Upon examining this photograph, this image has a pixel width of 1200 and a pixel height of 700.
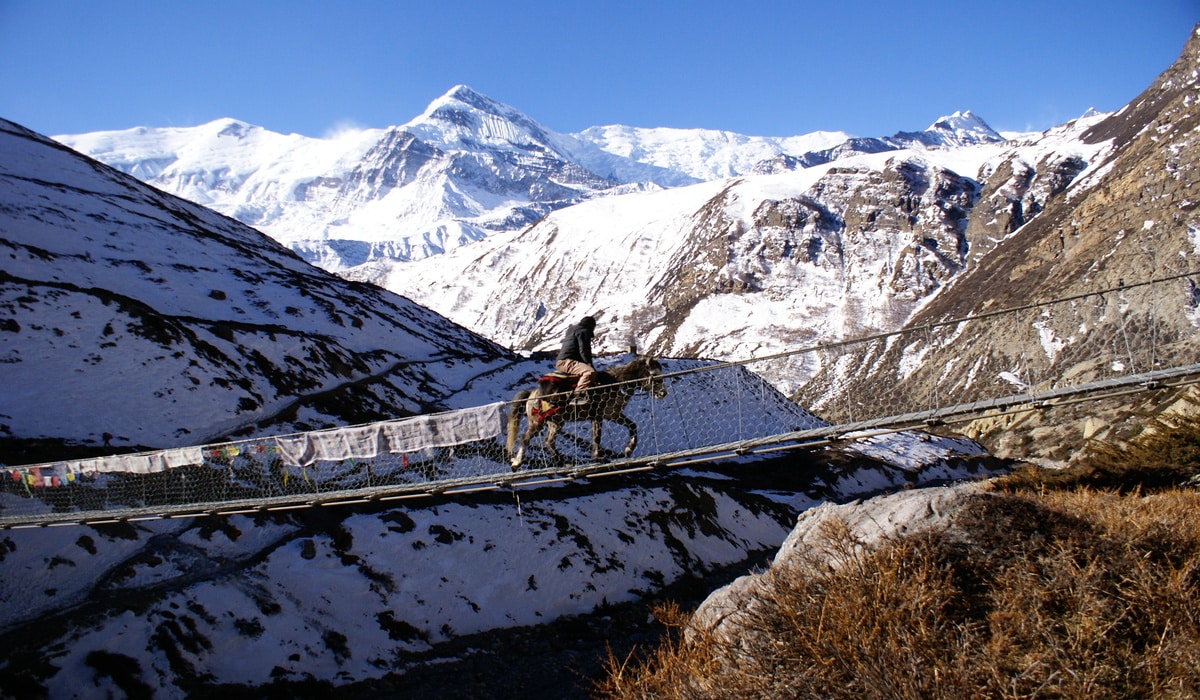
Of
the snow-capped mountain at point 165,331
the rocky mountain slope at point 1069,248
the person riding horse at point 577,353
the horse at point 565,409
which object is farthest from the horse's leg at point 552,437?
the rocky mountain slope at point 1069,248

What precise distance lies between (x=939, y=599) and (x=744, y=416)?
20.0 m

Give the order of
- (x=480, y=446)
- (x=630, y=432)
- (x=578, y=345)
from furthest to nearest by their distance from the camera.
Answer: (x=480, y=446) → (x=578, y=345) → (x=630, y=432)

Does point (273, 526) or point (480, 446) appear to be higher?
point (480, 446)

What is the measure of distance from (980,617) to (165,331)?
20886mm

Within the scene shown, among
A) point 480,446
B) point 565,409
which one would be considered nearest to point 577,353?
point 565,409

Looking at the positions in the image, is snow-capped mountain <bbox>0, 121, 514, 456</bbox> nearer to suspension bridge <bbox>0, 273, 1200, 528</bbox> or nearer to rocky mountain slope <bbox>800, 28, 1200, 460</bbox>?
suspension bridge <bbox>0, 273, 1200, 528</bbox>

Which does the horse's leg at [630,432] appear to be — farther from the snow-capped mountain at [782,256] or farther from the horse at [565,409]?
the snow-capped mountain at [782,256]

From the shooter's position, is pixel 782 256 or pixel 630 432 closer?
pixel 630 432

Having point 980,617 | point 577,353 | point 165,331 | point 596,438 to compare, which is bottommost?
point 980,617

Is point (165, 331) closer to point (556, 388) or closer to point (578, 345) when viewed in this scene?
point (556, 388)

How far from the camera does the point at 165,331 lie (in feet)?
64.5

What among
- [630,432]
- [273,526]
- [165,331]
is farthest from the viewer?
[165,331]

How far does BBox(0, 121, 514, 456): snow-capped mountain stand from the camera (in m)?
16.4

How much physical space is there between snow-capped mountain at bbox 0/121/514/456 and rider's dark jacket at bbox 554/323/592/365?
35.4ft
